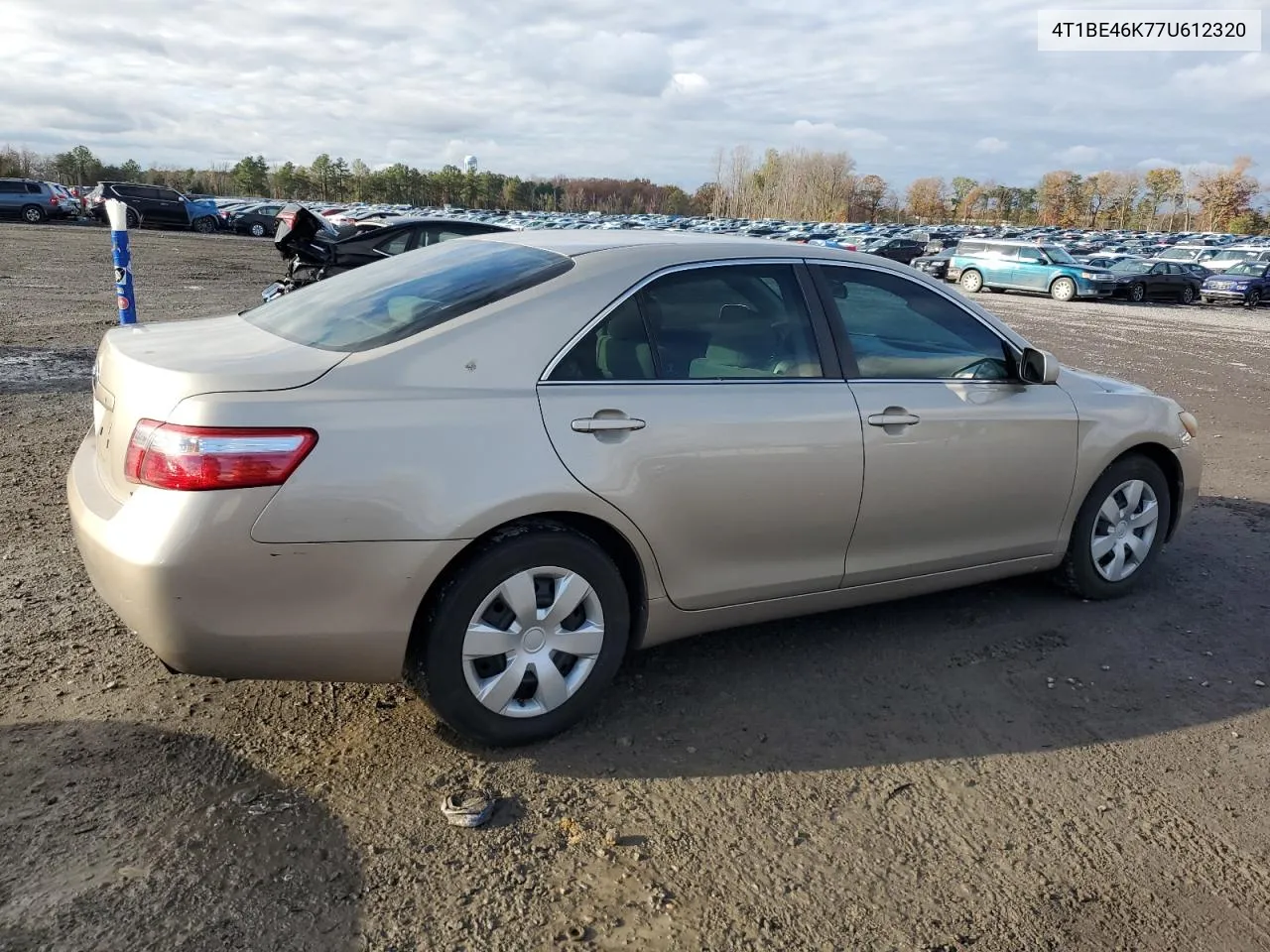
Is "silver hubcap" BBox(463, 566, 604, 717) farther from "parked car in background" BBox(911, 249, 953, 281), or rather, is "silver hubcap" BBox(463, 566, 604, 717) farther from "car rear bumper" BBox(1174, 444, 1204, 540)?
"parked car in background" BBox(911, 249, 953, 281)

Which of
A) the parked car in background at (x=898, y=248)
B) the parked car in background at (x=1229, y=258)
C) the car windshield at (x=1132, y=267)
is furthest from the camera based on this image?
the parked car in background at (x=898, y=248)

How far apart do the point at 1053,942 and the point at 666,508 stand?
1.66m

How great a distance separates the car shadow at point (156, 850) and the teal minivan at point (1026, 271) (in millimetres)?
30176

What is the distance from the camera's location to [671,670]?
385cm

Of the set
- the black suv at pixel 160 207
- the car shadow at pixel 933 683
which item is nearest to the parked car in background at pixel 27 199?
the black suv at pixel 160 207

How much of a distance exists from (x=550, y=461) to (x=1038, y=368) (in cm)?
235

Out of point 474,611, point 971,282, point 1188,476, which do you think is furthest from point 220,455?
point 971,282

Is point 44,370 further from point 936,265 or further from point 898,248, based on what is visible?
point 898,248

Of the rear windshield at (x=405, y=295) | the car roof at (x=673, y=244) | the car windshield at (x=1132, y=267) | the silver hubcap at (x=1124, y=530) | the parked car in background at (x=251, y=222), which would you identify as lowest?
the parked car in background at (x=251, y=222)

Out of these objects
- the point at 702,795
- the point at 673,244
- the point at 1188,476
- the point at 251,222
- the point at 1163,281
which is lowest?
the point at 251,222

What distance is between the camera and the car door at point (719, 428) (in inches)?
126

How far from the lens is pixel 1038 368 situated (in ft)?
13.8

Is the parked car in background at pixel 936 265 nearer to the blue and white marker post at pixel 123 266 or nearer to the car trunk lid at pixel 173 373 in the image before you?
the blue and white marker post at pixel 123 266

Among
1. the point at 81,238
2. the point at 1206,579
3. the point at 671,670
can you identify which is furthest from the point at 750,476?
the point at 81,238
